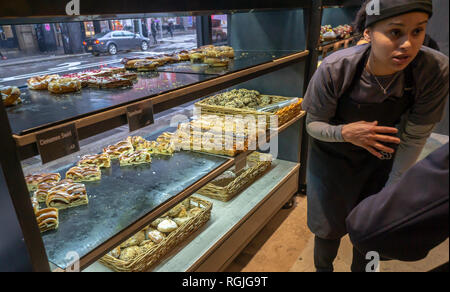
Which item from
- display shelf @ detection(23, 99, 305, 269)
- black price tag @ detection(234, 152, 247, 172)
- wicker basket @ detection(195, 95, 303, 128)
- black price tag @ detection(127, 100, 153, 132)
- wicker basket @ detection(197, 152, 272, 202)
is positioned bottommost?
wicker basket @ detection(197, 152, 272, 202)

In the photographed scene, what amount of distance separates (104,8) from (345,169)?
1161 mm

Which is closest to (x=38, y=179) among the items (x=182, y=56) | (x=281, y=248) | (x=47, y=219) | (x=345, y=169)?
(x=47, y=219)

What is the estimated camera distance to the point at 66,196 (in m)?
1.46

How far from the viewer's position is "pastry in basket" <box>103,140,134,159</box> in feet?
6.48

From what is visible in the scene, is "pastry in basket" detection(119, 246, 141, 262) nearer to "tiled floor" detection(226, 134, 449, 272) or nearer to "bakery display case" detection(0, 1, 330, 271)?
"bakery display case" detection(0, 1, 330, 271)

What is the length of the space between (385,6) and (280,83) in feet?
7.10

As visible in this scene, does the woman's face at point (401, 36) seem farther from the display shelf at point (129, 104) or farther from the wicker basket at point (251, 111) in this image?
the wicker basket at point (251, 111)

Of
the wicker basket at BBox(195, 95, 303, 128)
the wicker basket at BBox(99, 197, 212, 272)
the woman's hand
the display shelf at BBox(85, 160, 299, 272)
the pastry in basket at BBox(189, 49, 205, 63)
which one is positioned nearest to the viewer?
the woman's hand

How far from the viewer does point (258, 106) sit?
2.63m

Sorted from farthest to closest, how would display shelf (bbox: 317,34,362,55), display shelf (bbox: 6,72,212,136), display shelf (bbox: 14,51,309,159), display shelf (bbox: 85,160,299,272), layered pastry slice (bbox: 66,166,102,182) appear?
display shelf (bbox: 317,34,362,55) < display shelf (bbox: 85,160,299,272) < layered pastry slice (bbox: 66,166,102,182) < display shelf (bbox: 6,72,212,136) < display shelf (bbox: 14,51,309,159)

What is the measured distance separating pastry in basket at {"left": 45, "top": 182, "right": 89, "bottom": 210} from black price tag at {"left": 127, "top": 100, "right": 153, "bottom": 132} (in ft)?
1.70

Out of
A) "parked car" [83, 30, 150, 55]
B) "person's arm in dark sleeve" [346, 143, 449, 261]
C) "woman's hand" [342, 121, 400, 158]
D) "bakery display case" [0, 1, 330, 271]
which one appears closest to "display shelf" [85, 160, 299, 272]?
"bakery display case" [0, 1, 330, 271]
